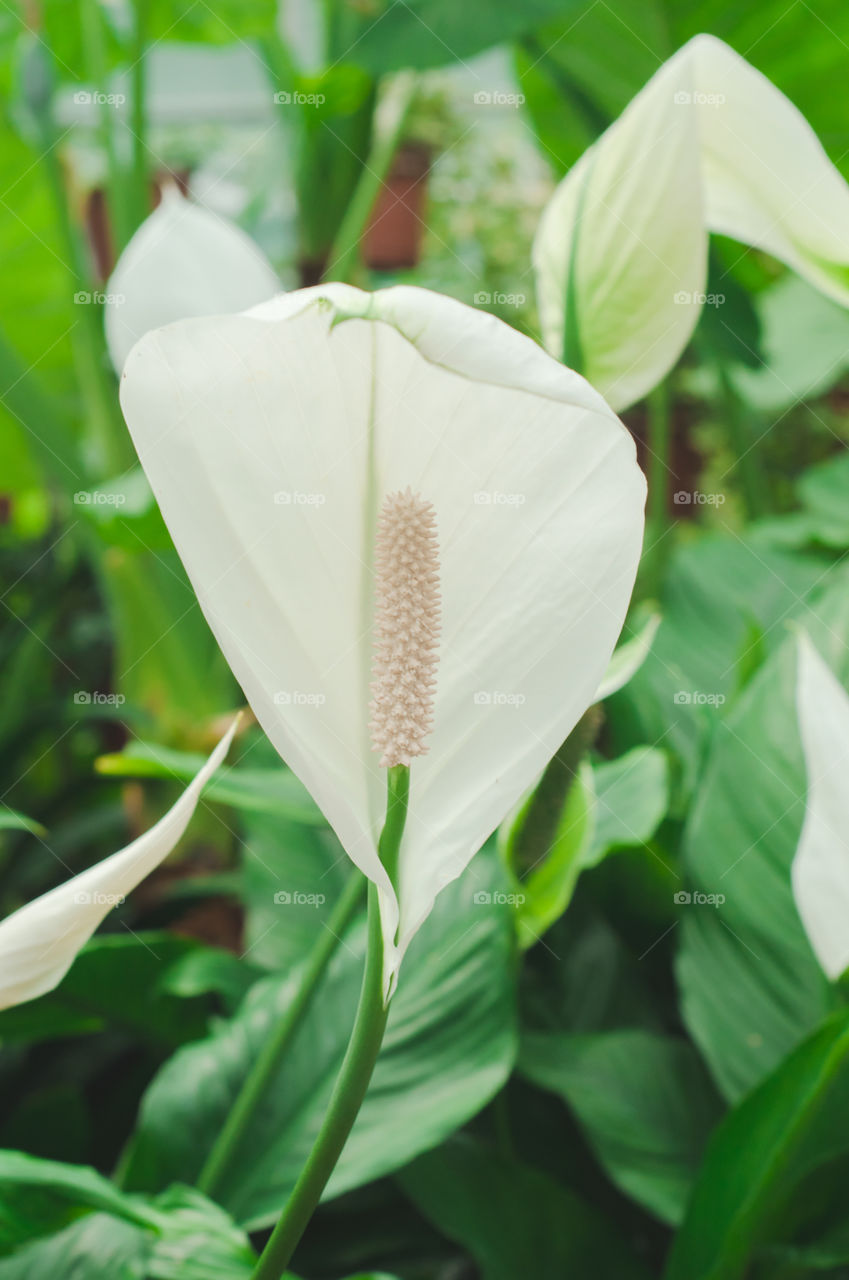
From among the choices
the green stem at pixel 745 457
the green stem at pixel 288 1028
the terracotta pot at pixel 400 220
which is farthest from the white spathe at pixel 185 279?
the terracotta pot at pixel 400 220

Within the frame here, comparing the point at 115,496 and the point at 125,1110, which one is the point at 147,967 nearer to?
the point at 125,1110

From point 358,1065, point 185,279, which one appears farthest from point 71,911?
point 185,279

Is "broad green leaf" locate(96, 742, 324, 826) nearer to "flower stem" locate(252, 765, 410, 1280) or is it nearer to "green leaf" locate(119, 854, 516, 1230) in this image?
"green leaf" locate(119, 854, 516, 1230)

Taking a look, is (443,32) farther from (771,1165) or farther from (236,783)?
(771,1165)

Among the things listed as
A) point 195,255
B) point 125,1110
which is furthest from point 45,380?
point 125,1110

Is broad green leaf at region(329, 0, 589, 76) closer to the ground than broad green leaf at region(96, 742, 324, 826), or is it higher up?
higher up

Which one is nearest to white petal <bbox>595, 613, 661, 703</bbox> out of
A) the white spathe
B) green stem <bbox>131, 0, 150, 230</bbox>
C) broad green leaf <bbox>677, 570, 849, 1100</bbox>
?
broad green leaf <bbox>677, 570, 849, 1100</bbox>
